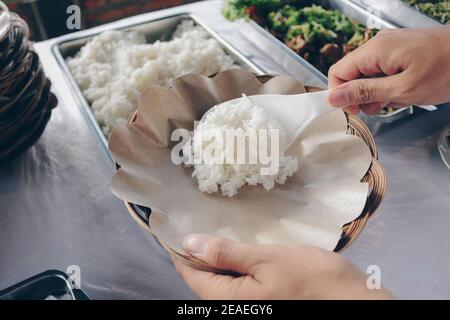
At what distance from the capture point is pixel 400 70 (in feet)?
4.37

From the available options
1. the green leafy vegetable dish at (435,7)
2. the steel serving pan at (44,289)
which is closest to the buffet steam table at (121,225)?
the steel serving pan at (44,289)

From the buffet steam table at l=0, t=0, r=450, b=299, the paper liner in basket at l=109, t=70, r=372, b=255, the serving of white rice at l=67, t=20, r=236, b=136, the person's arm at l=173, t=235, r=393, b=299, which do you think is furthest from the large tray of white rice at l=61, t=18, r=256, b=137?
the person's arm at l=173, t=235, r=393, b=299

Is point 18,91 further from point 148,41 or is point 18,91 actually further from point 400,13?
point 400,13


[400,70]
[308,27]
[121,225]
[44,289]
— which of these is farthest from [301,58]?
[44,289]

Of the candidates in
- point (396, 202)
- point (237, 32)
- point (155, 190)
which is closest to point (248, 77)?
point (155, 190)

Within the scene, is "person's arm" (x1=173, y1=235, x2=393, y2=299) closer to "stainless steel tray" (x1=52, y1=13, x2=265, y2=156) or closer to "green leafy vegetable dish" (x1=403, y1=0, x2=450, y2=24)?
"stainless steel tray" (x1=52, y1=13, x2=265, y2=156)

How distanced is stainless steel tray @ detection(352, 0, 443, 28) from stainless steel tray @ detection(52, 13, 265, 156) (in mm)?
863

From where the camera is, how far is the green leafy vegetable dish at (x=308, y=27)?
6.34 ft

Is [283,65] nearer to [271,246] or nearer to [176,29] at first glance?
[176,29]

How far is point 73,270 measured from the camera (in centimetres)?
122

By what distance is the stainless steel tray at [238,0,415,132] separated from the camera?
1.58m

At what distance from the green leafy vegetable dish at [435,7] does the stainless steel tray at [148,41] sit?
41.9 inches

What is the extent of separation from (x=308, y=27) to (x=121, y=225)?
140 centimetres

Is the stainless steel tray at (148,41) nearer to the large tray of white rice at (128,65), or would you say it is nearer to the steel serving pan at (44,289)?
the large tray of white rice at (128,65)
